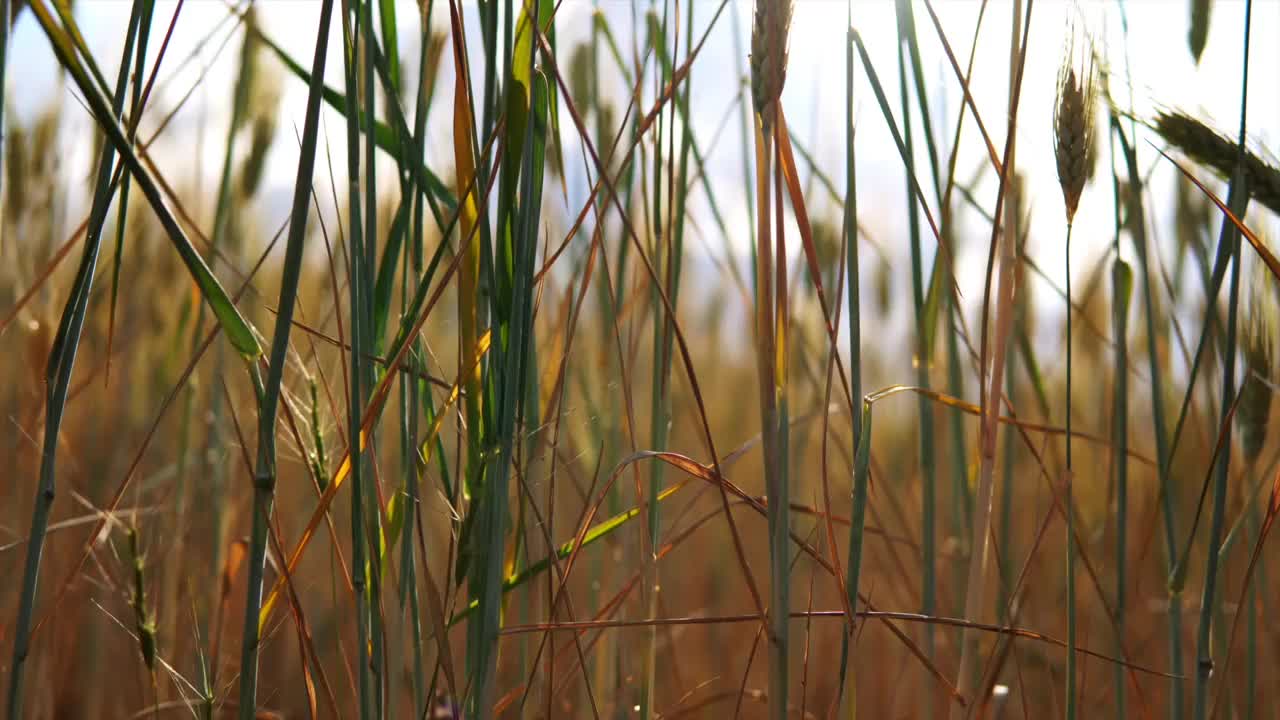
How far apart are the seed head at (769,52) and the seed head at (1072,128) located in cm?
17

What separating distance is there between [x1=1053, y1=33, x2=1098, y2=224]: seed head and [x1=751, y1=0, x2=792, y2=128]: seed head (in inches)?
6.5

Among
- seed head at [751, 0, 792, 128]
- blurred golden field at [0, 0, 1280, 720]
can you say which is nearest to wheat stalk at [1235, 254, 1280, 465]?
blurred golden field at [0, 0, 1280, 720]

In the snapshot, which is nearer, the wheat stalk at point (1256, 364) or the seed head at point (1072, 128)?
the seed head at point (1072, 128)

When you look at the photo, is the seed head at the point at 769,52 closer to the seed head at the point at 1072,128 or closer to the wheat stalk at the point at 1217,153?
the seed head at the point at 1072,128

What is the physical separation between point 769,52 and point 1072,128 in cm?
18

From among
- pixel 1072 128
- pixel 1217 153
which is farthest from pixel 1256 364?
pixel 1072 128

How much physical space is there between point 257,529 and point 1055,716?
0.70m

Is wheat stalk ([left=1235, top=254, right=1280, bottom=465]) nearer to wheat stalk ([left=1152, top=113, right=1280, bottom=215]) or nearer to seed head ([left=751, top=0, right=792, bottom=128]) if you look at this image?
wheat stalk ([left=1152, top=113, right=1280, bottom=215])

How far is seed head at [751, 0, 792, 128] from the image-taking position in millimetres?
370

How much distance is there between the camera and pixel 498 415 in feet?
1.43

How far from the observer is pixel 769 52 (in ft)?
1.22

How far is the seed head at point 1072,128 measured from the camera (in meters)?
0.45

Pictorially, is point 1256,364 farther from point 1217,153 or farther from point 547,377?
point 547,377

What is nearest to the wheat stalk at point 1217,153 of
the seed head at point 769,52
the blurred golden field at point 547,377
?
the blurred golden field at point 547,377
